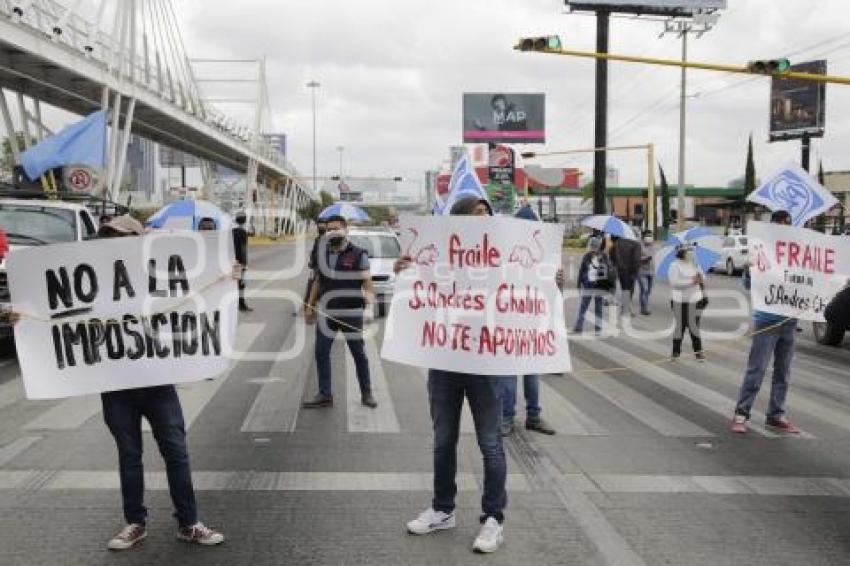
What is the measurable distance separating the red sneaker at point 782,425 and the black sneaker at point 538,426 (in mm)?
1971

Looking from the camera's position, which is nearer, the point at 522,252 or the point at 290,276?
the point at 522,252

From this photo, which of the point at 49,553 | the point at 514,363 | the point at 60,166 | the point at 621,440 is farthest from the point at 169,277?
the point at 60,166

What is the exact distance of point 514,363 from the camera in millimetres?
5125

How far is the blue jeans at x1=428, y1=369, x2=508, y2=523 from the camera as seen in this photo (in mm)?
4895

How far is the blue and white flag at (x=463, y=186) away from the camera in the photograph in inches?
222

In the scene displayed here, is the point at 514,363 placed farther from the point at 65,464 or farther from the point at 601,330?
the point at 601,330

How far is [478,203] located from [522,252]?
0.40 m

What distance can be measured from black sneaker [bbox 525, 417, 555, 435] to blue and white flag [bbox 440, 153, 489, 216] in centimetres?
247

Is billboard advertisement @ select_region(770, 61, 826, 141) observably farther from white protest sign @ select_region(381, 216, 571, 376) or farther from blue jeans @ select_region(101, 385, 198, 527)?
blue jeans @ select_region(101, 385, 198, 527)

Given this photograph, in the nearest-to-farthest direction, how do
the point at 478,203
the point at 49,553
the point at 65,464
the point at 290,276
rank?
the point at 49,553 < the point at 478,203 < the point at 65,464 < the point at 290,276

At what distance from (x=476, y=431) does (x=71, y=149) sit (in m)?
13.7

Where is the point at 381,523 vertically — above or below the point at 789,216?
below

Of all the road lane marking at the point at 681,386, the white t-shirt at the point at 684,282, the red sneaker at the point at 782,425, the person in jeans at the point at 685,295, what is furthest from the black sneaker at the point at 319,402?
the white t-shirt at the point at 684,282

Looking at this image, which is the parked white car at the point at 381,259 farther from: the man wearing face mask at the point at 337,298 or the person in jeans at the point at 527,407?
the person in jeans at the point at 527,407
